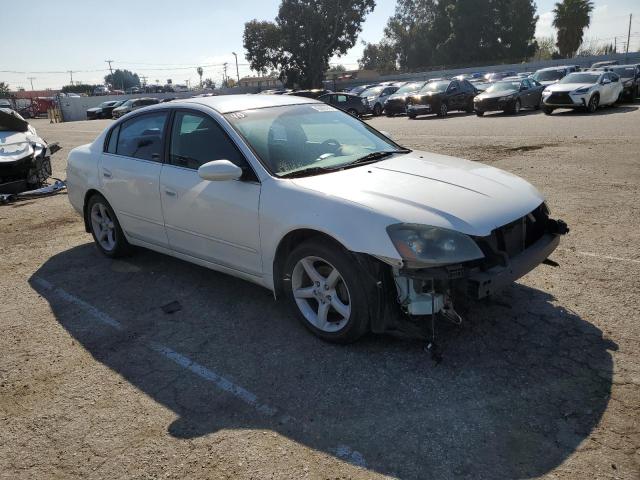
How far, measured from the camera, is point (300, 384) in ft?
10.4

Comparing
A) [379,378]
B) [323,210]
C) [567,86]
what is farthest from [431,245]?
[567,86]

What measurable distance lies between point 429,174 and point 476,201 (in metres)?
0.55

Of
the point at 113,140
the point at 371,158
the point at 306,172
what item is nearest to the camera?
the point at 306,172

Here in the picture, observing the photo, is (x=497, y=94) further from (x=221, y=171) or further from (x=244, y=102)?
(x=221, y=171)

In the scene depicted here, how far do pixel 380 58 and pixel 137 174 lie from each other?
95.2 metres

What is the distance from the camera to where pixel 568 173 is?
27.9ft

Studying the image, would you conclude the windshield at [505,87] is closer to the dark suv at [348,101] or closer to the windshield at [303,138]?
the dark suv at [348,101]

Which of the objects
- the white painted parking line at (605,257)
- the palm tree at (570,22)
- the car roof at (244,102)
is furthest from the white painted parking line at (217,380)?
the palm tree at (570,22)

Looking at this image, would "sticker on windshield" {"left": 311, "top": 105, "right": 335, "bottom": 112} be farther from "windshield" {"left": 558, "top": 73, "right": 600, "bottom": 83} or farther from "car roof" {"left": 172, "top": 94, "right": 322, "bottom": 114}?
"windshield" {"left": 558, "top": 73, "right": 600, "bottom": 83}

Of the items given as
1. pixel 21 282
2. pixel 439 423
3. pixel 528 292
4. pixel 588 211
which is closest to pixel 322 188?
pixel 439 423

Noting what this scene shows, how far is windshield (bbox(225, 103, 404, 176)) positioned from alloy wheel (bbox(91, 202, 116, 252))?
7.09ft

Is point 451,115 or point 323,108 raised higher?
point 323,108

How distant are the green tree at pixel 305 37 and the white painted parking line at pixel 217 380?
58685mm

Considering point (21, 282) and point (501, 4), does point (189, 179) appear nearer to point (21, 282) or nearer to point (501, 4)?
point (21, 282)
